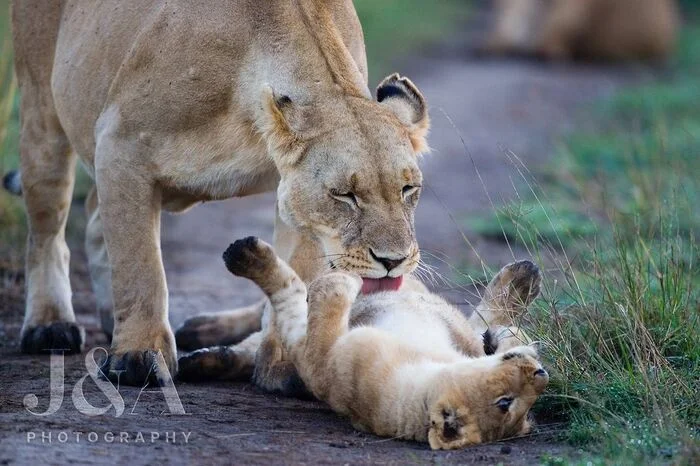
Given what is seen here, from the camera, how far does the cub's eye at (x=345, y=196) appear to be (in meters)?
4.56

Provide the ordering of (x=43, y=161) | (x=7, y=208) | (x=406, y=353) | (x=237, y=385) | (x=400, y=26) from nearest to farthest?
1. (x=406, y=353)
2. (x=237, y=385)
3. (x=43, y=161)
4. (x=7, y=208)
5. (x=400, y=26)

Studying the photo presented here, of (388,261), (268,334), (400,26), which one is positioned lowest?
(400,26)

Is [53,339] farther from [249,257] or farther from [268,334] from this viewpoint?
[249,257]

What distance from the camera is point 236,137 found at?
490 centimetres

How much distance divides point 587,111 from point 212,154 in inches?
362

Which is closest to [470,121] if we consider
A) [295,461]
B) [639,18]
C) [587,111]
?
[587,111]

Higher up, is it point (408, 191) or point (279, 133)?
point (279, 133)

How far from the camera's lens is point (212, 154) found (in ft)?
16.2

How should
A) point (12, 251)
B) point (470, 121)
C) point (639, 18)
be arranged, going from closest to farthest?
point (12, 251) → point (470, 121) → point (639, 18)

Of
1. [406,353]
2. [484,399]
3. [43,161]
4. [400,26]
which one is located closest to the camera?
[484,399]

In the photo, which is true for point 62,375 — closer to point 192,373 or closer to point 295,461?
point 192,373

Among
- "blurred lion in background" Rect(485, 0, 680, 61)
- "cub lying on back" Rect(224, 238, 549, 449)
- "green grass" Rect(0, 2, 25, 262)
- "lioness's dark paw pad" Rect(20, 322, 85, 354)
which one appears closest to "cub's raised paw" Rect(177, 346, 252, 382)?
"cub lying on back" Rect(224, 238, 549, 449)

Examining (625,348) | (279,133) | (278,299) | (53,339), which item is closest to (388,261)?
(278,299)

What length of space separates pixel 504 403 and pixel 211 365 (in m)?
1.44
